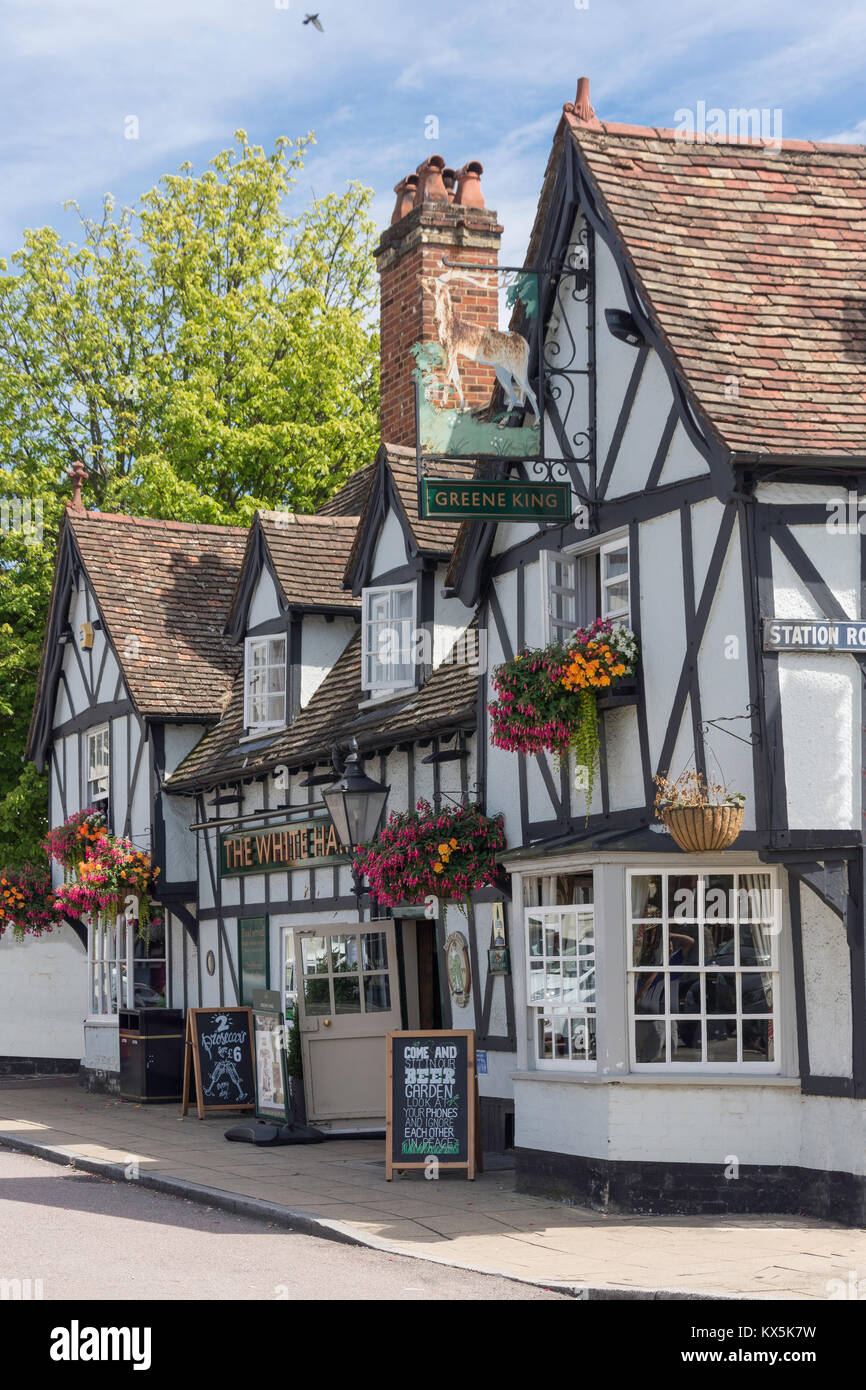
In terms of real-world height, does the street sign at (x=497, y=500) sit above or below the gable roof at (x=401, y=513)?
below

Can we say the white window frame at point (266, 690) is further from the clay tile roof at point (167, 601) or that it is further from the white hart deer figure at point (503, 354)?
the white hart deer figure at point (503, 354)

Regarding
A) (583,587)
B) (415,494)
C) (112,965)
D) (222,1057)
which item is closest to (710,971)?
(583,587)

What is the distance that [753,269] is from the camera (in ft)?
43.0

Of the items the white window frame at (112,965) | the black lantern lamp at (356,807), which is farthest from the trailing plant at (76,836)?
the black lantern lamp at (356,807)

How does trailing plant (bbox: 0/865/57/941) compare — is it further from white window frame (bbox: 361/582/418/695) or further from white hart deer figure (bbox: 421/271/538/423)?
white hart deer figure (bbox: 421/271/538/423)

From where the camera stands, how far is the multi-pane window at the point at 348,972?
16.8 metres

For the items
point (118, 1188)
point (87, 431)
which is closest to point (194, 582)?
point (87, 431)

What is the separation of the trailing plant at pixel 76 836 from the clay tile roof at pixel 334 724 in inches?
62.3

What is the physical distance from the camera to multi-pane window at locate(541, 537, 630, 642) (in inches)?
523

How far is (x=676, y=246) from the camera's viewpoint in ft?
42.8

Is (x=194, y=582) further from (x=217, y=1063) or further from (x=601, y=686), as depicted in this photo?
(x=601, y=686)

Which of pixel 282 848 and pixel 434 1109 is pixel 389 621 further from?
pixel 434 1109

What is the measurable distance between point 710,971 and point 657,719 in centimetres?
181

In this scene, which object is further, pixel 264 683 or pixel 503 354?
pixel 264 683
